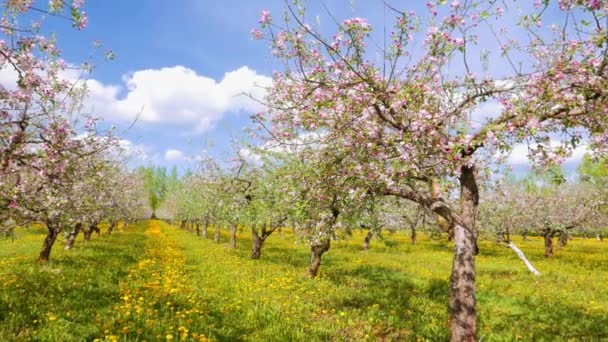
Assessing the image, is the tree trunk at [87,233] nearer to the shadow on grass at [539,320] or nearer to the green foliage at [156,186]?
the shadow on grass at [539,320]

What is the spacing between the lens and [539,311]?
1516cm

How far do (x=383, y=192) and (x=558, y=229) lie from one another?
4241 cm

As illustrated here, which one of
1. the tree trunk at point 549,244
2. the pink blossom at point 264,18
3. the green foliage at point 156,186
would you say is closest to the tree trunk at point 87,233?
the pink blossom at point 264,18

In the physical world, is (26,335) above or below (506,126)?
below

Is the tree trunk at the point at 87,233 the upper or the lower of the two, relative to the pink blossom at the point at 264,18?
lower

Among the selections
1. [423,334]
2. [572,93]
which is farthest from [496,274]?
[572,93]

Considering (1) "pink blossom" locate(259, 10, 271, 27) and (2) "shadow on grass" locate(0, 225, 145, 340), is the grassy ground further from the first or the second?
(1) "pink blossom" locate(259, 10, 271, 27)

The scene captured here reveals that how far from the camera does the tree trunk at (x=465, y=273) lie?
9.08 metres

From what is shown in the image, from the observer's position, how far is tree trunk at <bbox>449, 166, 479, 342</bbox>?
908 cm

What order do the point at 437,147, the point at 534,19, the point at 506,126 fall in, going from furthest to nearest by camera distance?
the point at 437,147, the point at 506,126, the point at 534,19

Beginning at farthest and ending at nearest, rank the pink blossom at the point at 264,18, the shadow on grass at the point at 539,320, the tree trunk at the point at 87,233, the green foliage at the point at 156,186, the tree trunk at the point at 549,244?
the green foliage at the point at 156,186 → the tree trunk at the point at 549,244 → the tree trunk at the point at 87,233 → the shadow on grass at the point at 539,320 → the pink blossom at the point at 264,18

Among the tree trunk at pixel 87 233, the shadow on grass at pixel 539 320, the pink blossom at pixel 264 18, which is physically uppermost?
the pink blossom at pixel 264 18

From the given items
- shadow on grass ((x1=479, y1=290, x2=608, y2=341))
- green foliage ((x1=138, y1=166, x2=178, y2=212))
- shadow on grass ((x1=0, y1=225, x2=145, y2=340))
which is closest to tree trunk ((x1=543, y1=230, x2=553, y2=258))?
shadow on grass ((x1=479, y1=290, x2=608, y2=341))

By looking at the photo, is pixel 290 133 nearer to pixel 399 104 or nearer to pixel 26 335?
pixel 399 104
